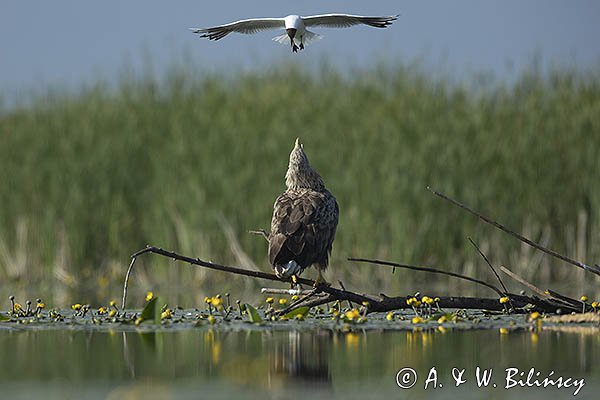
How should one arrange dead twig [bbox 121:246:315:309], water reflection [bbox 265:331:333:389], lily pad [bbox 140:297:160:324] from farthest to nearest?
lily pad [bbox 140:297:160:324]
dead twig [bbox 121:246:315:309]
water reflection [bbox 265:331:333:389]

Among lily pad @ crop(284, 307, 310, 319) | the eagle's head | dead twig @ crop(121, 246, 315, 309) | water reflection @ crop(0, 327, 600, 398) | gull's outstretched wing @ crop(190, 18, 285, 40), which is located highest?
gull's outstretched wing @ crop(190, 18, 285, 40)

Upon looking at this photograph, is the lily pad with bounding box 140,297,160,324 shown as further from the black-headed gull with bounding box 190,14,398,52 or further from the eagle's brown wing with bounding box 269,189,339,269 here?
the black-headed gull with bounding box 190,14,398,52

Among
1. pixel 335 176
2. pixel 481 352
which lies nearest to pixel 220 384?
pixel 481 352

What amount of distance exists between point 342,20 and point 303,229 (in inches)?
47.4

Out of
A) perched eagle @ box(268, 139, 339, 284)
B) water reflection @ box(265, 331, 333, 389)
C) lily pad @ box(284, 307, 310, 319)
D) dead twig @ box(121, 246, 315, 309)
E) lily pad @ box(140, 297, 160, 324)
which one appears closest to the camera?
water reflection @ box(265, 331, 333, 389)

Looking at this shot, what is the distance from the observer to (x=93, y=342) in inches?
234

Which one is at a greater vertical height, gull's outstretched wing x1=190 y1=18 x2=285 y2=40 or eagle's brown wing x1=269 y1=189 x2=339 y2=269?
gull's outstretched wing x1=190 y1=18 x2=285 y2=40

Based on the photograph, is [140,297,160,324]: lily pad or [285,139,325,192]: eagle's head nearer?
[140,297,160,324]: lily pad

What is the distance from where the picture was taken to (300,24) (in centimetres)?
630

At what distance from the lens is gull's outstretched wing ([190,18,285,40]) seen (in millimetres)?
6582

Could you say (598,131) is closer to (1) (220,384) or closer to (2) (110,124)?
(2) (110,124)

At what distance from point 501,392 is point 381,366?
28.0 inches

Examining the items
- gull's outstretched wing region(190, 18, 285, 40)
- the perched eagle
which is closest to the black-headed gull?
gull's outstretched wing region(190, 18, 285, 40)

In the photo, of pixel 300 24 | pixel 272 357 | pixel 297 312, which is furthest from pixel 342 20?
pixel 272 357
